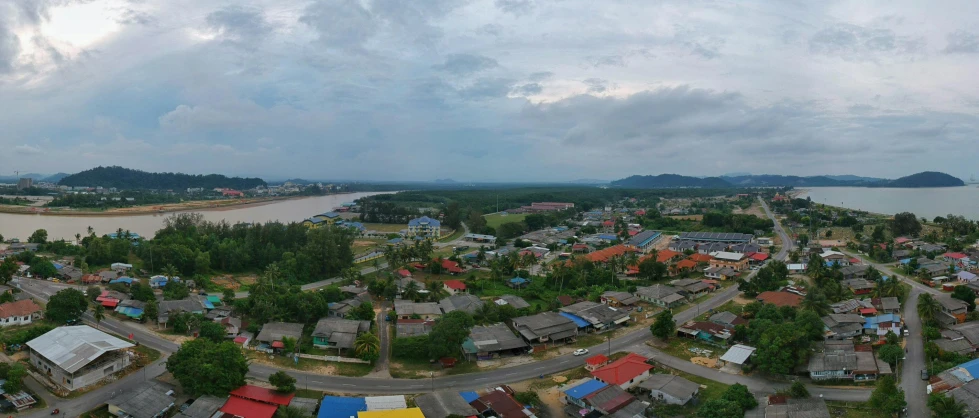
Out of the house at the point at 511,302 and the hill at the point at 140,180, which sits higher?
the hill at the point at 140,180

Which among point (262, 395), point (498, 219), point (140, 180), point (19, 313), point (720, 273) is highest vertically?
point (140, 180)

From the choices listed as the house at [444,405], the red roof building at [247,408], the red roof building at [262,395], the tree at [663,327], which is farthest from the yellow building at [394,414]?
the tree at [663,327]

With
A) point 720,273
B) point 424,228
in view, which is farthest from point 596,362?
point 424,228

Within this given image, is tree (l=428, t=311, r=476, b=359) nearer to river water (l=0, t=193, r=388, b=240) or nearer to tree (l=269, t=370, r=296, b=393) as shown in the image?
tree (l=269, t=370, r=296, b=393)

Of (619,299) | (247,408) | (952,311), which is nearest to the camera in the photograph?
(247,408)

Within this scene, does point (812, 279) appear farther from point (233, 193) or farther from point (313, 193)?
point (313, 193)

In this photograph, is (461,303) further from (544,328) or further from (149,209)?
(149,209)

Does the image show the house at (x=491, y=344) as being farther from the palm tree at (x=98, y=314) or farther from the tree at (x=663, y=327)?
the palm tree at (x=98, y=314)

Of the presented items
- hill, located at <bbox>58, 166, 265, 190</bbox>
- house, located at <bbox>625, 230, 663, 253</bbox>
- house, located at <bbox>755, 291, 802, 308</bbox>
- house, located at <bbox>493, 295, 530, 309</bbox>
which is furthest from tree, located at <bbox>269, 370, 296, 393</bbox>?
hill, located at <bbox>58, 166, 265, 190</bbox>
